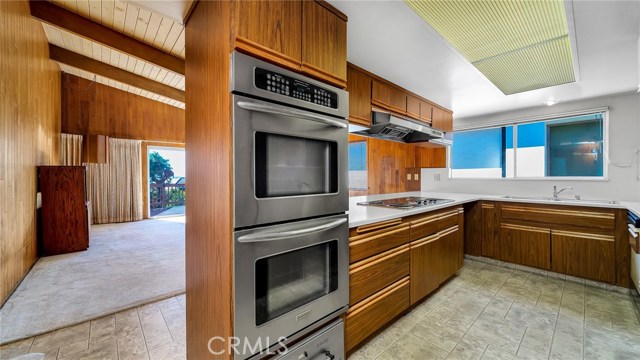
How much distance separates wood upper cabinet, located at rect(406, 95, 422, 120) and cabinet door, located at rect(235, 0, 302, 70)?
6.12 feet

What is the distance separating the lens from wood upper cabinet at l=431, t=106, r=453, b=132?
3.22 m

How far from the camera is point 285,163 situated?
46.5 inches

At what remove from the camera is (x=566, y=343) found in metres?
1.82

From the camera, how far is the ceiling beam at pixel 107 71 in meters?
4.64

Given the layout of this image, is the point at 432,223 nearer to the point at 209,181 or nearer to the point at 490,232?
the point at 490,232

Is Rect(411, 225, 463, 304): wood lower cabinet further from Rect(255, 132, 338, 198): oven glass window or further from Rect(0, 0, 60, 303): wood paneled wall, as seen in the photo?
Rect(0, 0, 60, 303): wood paneled wall

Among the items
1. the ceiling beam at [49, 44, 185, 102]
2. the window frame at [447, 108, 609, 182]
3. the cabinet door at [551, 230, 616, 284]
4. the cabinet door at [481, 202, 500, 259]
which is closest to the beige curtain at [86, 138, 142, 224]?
the ceiling beam at [49, 44, 185, 102]

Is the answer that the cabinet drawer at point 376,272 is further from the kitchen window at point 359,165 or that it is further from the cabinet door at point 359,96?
the kitchen window at point 359,165

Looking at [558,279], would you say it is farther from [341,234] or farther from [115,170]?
[115,170]

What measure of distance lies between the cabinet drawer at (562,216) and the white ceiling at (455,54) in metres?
1.31

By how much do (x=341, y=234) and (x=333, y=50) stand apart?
1017mm

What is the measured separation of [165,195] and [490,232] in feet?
25.7

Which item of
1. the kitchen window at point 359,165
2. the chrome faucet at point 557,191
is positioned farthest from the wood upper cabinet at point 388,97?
the chrome faucet at point 557,191

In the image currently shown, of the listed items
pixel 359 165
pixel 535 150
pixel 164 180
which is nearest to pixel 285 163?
pixel 359 165
